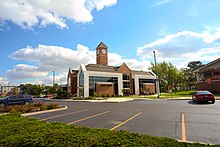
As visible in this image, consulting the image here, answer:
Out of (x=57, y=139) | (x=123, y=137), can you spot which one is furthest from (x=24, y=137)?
(x=123, y=137)

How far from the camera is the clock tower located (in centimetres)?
5925

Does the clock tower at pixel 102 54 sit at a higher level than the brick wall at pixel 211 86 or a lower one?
higher

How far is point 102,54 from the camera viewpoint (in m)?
59.7

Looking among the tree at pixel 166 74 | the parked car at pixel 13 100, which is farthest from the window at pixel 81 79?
the tree at pixel 166 74

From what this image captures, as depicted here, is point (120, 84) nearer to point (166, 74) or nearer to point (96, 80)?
point (96, 80)

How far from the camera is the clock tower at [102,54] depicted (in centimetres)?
5925

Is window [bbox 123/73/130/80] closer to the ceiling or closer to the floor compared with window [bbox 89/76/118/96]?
closer to the ceiling

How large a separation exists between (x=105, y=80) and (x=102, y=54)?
16482 millimetres

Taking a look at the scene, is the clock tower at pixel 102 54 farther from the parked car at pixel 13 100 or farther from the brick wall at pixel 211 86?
the parked car at pixel 13 100

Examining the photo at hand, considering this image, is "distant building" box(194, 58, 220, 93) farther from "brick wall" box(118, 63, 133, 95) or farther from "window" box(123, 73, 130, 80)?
"window" box(123, 73, 130, 80)

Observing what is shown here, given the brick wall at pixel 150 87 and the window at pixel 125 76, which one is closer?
the window at pixel 125 76

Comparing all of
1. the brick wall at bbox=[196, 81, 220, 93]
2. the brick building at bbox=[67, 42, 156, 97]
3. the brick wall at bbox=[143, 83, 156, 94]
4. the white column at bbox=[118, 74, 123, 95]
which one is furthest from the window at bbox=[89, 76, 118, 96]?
the brick wall at bbox=[196, 81, 220, 93]

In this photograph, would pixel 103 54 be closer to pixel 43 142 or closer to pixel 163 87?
pixel 163 87

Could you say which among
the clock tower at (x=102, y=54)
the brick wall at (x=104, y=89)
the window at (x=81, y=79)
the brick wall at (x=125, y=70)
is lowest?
the brick wall at (x=104, y=89)
